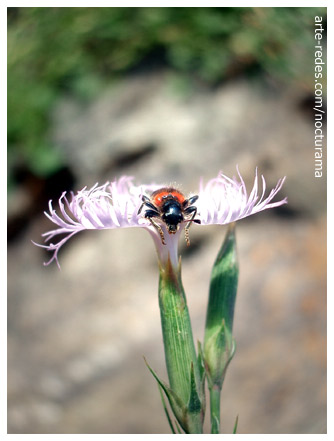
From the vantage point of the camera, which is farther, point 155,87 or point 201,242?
point 155,87

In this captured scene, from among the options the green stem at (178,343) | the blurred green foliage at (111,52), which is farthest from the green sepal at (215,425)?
the blurred green foliage at (111,52)

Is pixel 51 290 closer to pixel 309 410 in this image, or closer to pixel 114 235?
pixel 114 235

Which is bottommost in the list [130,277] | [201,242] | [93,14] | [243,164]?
[130,277]

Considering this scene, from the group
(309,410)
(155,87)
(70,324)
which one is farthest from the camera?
(155,87)
